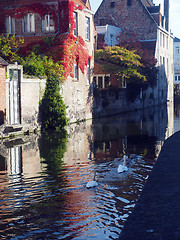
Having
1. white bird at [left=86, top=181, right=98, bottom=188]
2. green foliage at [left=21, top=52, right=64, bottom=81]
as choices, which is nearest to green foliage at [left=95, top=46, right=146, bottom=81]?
green foliage at [left=21, top=52, right=64, bottom=81]

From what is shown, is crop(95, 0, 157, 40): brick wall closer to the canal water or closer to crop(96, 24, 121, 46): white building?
crop(96, 24, 121, 46): white building

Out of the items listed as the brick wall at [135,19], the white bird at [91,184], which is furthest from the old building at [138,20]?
the white bird at [91,184]

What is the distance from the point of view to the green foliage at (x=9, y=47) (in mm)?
26891

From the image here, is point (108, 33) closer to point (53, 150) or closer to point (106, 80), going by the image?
point (106, 80)

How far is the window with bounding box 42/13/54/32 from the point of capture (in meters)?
28.2

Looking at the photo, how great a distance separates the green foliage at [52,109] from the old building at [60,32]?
1.86 m

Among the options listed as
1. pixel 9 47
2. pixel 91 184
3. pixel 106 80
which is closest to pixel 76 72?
pixel 9 47

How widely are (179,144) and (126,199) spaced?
57.3 inches

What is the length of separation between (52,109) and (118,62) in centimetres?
1616

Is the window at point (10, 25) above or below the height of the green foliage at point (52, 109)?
above

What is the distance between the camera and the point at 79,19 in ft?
97.2

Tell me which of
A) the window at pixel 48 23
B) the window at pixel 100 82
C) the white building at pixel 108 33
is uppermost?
the white building at pixel 108 33

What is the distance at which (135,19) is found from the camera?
5316cm

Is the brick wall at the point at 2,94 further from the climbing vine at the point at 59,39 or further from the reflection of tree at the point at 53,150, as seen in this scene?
the climbing vine at the point at 59,39
